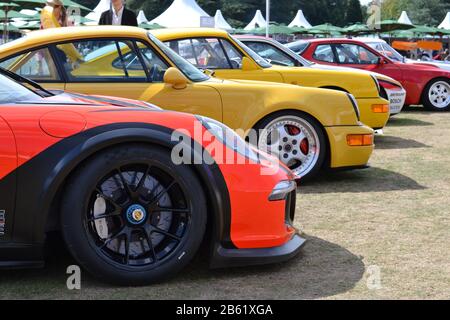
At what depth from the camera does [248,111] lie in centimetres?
625

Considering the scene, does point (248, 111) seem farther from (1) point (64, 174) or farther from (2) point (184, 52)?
(1) point (64, 174)

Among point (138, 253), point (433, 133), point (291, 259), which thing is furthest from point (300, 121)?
point (433, 133)

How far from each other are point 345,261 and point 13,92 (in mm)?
2004

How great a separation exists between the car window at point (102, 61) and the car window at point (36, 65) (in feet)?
0.31

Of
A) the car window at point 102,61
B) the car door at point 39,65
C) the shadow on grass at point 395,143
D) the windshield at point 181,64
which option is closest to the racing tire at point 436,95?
the shadow on grass at point 395,143

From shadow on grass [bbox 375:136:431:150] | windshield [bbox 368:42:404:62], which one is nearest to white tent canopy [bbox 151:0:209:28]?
windshield [bbox 368:42:404:62]

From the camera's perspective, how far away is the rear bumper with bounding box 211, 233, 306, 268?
11.7ft

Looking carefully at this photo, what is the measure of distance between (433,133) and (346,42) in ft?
11.3

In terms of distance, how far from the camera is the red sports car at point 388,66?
13.1 meters

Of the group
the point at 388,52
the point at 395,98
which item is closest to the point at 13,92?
the point at 395,98

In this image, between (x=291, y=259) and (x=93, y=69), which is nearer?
(x=291, y=259)

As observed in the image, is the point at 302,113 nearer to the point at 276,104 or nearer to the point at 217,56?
the point at 276,104

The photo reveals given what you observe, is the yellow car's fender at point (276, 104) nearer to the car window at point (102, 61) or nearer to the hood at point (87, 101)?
the car window at point (102, 61)
